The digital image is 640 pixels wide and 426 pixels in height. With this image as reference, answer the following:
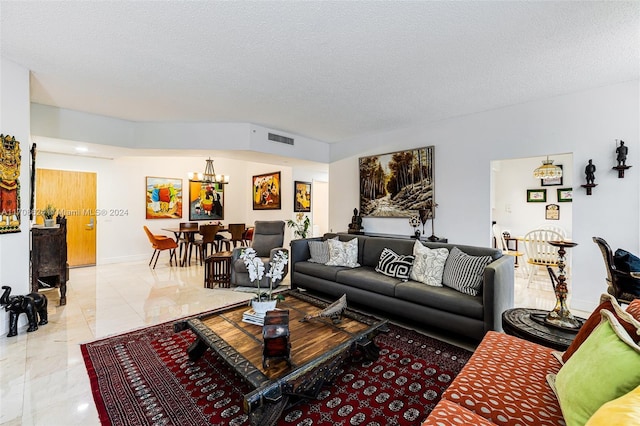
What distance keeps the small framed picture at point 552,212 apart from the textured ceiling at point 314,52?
3.14 metres

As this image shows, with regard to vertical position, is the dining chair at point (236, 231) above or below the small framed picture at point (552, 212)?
below

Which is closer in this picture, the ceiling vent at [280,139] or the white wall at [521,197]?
the ceiling vent at [280,139]

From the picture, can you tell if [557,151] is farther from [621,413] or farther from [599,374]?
[621,413]

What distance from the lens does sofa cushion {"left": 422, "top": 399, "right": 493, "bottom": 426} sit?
1.04 m

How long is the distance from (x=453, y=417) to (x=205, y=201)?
7591 mm

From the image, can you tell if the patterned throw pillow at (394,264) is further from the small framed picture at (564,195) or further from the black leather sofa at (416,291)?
the small framed picture at (564,195)

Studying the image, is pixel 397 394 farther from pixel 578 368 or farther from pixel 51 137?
pixel 51 137

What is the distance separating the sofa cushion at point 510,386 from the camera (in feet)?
3.65

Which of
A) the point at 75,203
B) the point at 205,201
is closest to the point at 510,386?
the point at 75,203

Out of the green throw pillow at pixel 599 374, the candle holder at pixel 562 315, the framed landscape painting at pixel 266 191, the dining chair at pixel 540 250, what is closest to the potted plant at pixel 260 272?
the green throw pillow at pixel 599 374

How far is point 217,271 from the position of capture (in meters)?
4.44

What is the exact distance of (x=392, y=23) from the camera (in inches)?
83.0

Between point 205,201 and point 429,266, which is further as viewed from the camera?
point 205,201

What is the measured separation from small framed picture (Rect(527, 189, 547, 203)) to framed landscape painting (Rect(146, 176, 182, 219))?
8.28m
